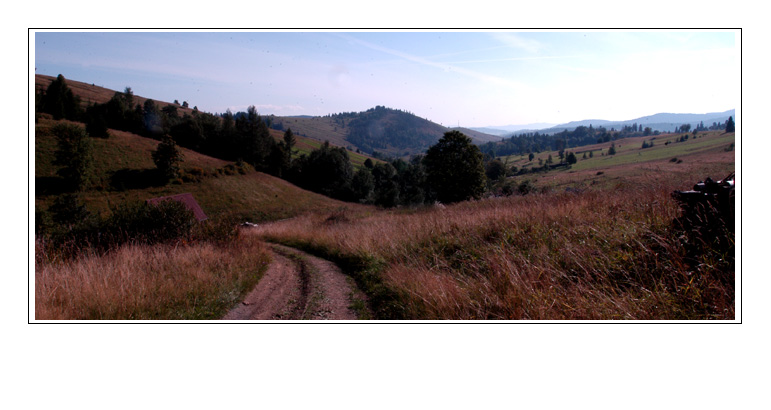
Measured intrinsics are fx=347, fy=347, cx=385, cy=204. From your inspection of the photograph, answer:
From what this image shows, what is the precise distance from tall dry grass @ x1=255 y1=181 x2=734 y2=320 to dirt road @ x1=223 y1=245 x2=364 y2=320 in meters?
0.80

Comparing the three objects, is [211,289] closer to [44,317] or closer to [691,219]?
[44,317]

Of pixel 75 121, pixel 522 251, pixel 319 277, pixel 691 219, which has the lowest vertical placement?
pixel 319 277

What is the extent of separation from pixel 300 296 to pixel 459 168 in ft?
81.7

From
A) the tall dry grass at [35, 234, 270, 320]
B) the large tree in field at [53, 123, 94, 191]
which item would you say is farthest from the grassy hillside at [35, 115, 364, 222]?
the tall dry grass at [35, 234, 270, 320]

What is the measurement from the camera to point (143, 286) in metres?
4.41

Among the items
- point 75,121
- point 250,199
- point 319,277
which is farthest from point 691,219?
point 75,121

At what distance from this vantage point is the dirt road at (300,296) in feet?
15.6

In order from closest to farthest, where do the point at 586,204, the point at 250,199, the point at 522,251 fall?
the point at 522,251, the point at 586,204, the point at 250,199

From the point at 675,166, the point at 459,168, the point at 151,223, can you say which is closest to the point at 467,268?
the point at 151,223

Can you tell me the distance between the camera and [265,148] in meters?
65.8

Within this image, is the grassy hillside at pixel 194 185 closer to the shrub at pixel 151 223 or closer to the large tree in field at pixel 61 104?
the large tree in field at pixel 61 104

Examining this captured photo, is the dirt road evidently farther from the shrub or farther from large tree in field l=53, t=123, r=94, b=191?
large tree in field l=53, t=123, r=94, b=191

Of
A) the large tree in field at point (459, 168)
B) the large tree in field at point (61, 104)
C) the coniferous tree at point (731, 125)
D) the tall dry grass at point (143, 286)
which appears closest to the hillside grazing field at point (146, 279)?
the tall dry grass at point (143, 286)

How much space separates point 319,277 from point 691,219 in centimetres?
575
